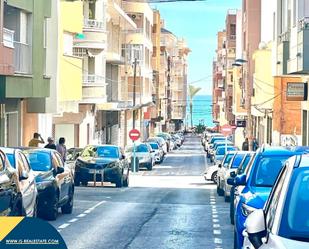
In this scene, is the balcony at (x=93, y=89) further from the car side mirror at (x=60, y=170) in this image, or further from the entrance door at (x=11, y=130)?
the car side mirror at (x=60, y=170)

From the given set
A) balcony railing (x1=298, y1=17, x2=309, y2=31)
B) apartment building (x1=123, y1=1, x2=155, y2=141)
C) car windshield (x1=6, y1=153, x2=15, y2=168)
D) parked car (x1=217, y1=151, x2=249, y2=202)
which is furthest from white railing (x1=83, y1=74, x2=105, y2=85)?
car windshield (x1=6, y1=153, x2=15, y2=168)

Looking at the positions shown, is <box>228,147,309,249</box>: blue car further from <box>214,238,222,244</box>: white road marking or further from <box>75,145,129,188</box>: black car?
<box>75,145,129,188</box>: black car

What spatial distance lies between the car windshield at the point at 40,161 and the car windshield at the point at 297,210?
529 inches

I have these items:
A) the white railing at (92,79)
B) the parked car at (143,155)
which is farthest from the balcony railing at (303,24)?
the parked car at (143,155)

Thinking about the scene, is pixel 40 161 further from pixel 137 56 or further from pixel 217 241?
pixel 137 56

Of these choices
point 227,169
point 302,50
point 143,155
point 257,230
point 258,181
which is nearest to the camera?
point 257,230

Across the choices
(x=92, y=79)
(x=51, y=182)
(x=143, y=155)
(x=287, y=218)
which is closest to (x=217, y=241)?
(x=51, y=182)

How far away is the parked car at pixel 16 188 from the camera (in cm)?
1304

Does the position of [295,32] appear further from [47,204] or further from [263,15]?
[263,15]

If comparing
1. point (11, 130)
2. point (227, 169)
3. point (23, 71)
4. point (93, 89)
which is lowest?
point (227, 169)

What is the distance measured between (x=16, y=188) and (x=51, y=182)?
601cm

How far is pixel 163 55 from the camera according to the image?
433 feet

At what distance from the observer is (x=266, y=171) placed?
14.8 meters

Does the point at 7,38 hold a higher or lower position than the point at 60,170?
higher
